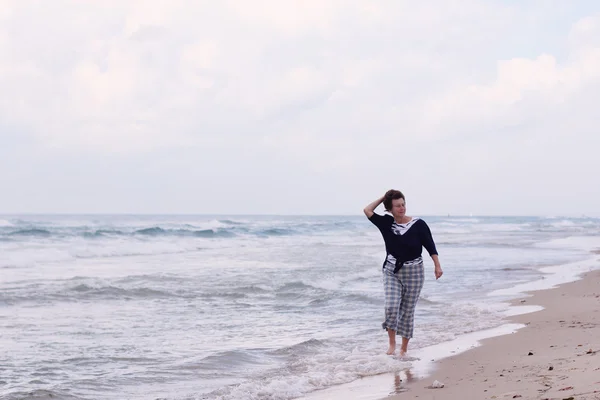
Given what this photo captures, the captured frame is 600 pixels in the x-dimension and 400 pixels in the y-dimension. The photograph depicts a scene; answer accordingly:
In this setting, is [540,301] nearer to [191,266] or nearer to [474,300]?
[474,300]

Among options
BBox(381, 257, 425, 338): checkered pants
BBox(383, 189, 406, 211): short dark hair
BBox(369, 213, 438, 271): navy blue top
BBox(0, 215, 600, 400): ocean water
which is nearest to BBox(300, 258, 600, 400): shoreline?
BBox(0, 215, 600, 400): ocean water

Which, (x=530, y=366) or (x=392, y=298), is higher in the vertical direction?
(x=392, y=298)

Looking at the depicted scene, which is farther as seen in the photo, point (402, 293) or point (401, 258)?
point (402, 293)

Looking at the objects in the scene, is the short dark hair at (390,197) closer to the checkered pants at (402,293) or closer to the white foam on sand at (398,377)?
the checkered pants at (402,293)

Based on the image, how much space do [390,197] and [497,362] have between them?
1.72 m

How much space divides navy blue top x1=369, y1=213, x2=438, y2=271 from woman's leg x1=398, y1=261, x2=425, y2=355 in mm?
96

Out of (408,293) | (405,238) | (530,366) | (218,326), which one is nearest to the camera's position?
(530,366)

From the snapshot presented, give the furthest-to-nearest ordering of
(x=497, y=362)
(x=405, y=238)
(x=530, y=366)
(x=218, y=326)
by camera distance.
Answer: (x=218, y=326)
(x=405, y=238)
(x=497, y=362)
(x=530, y=366)

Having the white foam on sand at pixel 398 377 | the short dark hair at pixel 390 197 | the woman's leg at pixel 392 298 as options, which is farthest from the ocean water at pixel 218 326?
the short dark hair at pixel 390 197

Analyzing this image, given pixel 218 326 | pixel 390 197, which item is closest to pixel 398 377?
pixel 390 197

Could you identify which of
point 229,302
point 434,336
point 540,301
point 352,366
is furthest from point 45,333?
point 540,301

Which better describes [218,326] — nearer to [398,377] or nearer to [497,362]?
[398,377]

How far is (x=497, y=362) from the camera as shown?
5.62 metres

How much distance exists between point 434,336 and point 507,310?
2531 millimetres
